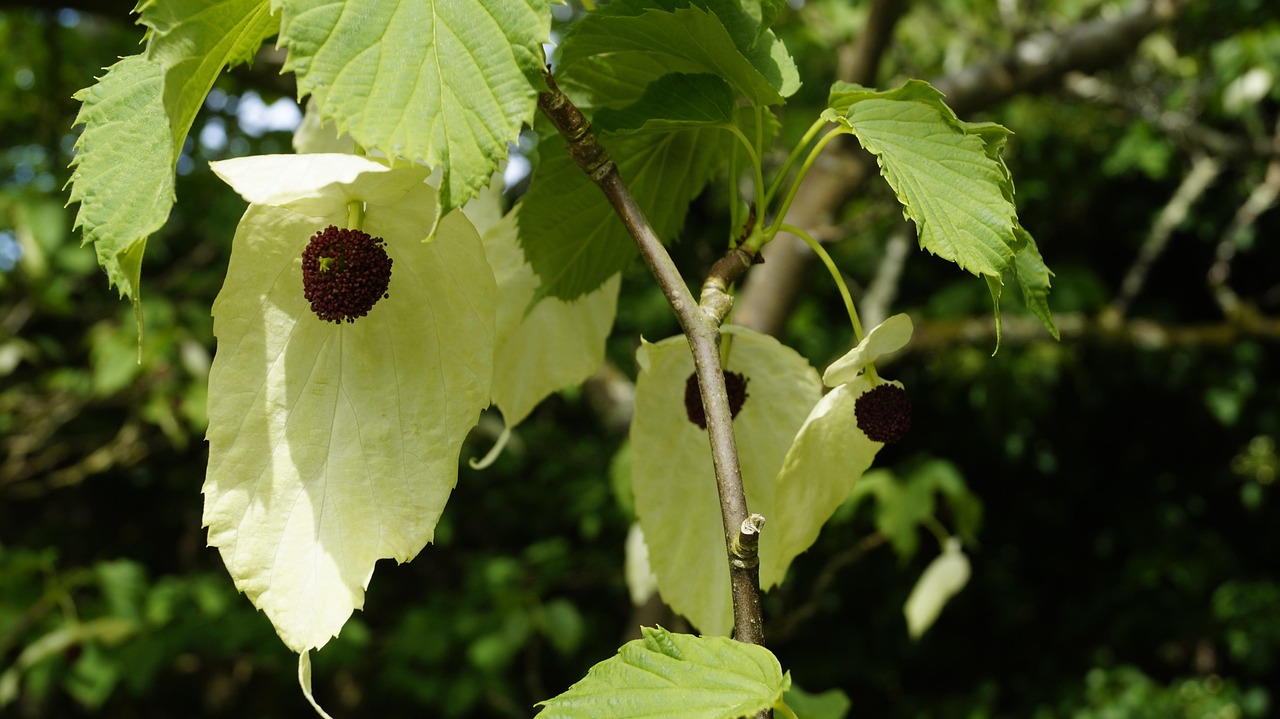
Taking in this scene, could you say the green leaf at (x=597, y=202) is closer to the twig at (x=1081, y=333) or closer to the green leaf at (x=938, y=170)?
the green leaf at (x=938, y=170)

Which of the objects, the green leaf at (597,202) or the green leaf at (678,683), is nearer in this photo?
the green leaf at (678,683)

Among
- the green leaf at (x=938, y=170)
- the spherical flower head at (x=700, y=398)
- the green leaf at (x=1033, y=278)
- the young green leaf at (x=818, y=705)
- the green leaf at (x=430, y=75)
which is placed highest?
the green leaf at (x=430, y=75)

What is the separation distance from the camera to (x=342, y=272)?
43cm

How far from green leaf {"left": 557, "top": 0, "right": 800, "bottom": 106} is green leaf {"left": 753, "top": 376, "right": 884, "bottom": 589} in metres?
0.15

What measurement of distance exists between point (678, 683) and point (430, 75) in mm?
249

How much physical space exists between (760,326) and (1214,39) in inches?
97.3

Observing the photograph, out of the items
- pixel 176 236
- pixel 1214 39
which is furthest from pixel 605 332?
pixel 1214 39

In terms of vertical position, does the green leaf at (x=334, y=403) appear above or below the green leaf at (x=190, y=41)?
below

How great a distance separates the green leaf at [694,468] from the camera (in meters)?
0.57

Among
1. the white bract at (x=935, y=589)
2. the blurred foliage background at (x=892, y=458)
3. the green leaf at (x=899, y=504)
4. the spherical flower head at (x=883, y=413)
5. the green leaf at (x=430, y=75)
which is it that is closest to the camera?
the green leaf at (x=430, y=75)

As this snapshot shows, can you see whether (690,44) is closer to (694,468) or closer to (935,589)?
(694,468)

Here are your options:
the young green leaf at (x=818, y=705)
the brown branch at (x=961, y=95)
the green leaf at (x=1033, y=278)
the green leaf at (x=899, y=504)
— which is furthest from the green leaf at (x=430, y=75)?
the green leaf at (x=899, y=504)

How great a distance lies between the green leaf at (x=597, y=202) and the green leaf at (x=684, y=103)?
3 cm

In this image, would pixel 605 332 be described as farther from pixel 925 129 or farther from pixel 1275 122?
pixel 1275 122
